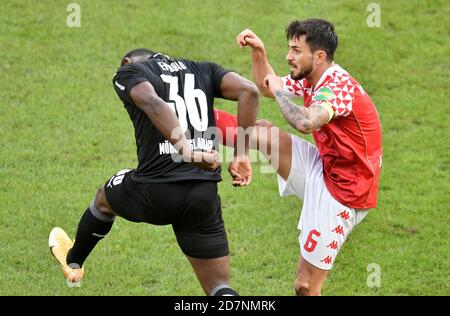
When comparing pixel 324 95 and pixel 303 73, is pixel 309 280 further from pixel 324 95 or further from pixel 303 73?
pixel 303 73

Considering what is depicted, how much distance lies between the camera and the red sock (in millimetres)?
8766

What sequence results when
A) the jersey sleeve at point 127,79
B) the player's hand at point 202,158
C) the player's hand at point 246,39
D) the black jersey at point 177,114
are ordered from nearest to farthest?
1. the player's hand at point 202,158
2. the jersey sleeve at point 127,79
3. the black jersey at point 177,114
4. the player's hand at point 246,39

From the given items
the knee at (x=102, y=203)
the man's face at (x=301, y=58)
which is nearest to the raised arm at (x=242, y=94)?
the man's face at (x=301, y=58)

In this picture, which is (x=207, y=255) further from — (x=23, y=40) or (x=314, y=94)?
(x=23, y=40)

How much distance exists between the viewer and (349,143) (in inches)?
344

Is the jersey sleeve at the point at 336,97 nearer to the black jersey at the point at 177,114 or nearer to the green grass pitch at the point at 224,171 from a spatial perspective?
the black jersey at the point at 177,114

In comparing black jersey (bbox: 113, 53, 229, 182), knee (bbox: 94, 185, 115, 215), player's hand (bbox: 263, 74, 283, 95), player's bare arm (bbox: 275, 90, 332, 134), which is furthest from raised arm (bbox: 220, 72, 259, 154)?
knee (bbox: 94, 185, 115, 215)

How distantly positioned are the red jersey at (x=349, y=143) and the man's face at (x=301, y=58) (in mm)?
157

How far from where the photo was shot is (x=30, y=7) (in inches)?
612

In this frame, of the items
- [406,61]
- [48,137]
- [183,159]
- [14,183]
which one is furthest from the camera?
[406,61]

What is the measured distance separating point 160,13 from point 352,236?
5.66 meters

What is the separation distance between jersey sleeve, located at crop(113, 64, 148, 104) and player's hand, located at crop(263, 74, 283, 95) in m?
1.29

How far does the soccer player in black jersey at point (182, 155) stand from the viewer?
26.6ft

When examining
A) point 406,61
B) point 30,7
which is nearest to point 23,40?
point 30,7
